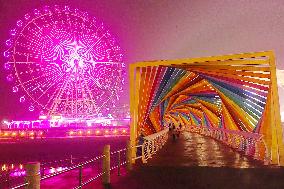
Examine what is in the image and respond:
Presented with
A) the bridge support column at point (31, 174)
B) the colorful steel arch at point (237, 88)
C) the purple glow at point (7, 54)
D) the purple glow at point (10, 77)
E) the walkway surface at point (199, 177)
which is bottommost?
the walkway surface at point (199, 177)

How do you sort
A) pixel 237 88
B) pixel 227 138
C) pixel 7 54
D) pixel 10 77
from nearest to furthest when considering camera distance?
pixel 237 88 → pixel 227 138 → pixel 7 54 → pixel 10 77

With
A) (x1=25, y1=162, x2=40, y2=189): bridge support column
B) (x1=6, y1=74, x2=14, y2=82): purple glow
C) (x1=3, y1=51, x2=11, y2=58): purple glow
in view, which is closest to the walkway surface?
(x1=25, y1=162, x2=40, y2=189): bridge support column

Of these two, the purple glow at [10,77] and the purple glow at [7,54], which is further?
the purple glow at [10,77]

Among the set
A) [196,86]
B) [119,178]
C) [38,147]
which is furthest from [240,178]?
[38,147]

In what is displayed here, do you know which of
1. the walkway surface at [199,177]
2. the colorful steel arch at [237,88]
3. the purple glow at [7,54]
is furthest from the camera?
the purple glow at [7,54]

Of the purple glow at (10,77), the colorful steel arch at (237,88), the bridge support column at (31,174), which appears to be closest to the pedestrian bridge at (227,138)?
the colorful steel arch at (237,88)

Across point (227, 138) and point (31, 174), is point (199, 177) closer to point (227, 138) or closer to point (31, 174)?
point (31, 174)

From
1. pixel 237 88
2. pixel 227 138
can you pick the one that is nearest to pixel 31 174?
pixel 237 88

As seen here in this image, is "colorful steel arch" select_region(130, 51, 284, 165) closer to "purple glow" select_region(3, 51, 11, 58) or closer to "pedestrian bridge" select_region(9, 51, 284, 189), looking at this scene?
"pedestrian bridge" select_region(9, 51, 284, 189)

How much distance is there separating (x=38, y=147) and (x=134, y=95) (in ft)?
163

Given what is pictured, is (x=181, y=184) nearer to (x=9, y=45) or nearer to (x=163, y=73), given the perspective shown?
(x=163, y=73)

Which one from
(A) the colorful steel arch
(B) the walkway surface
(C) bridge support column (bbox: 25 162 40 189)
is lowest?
(B) the walkway surface

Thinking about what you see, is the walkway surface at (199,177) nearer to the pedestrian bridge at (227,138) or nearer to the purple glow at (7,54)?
the pedestrian bridge at (227,138)

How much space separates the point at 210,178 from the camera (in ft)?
36.3
